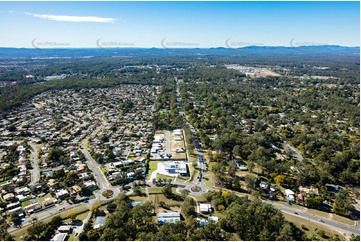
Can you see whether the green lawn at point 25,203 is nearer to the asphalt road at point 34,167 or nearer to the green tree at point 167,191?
the asphalt road at point 34,167

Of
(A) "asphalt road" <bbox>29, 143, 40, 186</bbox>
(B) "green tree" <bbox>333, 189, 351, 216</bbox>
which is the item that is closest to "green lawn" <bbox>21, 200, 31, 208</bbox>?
(A) "asphalt road" <bbox>29, 143, 40, 186</bbox>

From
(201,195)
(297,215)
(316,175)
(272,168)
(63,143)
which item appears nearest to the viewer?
(297,215)

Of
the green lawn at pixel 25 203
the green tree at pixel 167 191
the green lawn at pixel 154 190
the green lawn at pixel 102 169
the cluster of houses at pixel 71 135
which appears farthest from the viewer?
the green lawn at pixel 102 169

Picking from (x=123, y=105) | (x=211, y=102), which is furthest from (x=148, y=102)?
(x=211, y=102)

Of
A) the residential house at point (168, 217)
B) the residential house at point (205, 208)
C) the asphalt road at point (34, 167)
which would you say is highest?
the residential house at point (168, 217)

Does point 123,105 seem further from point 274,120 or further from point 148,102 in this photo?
point 274,120

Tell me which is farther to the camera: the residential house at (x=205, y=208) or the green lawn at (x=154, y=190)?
the green lawn at (x=154, y=190)

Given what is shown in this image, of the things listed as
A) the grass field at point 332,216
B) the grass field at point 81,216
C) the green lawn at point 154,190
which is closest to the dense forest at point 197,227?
the grass field at point 81,216

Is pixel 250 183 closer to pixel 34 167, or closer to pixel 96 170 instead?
pixel 96 170

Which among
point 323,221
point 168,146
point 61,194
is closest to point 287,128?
point 168,146

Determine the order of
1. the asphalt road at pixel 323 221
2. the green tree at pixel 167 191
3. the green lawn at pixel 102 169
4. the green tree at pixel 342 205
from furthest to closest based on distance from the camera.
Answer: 1. the green lawn at pixel 102 169
2. the green tree at pixel 167 191
3. the green tree at pixel 342 205
4. the asphalt road at pixel 323 221

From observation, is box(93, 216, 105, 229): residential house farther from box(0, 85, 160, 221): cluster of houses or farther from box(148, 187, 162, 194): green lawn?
box(148, 187, 162, 194): green lawn
